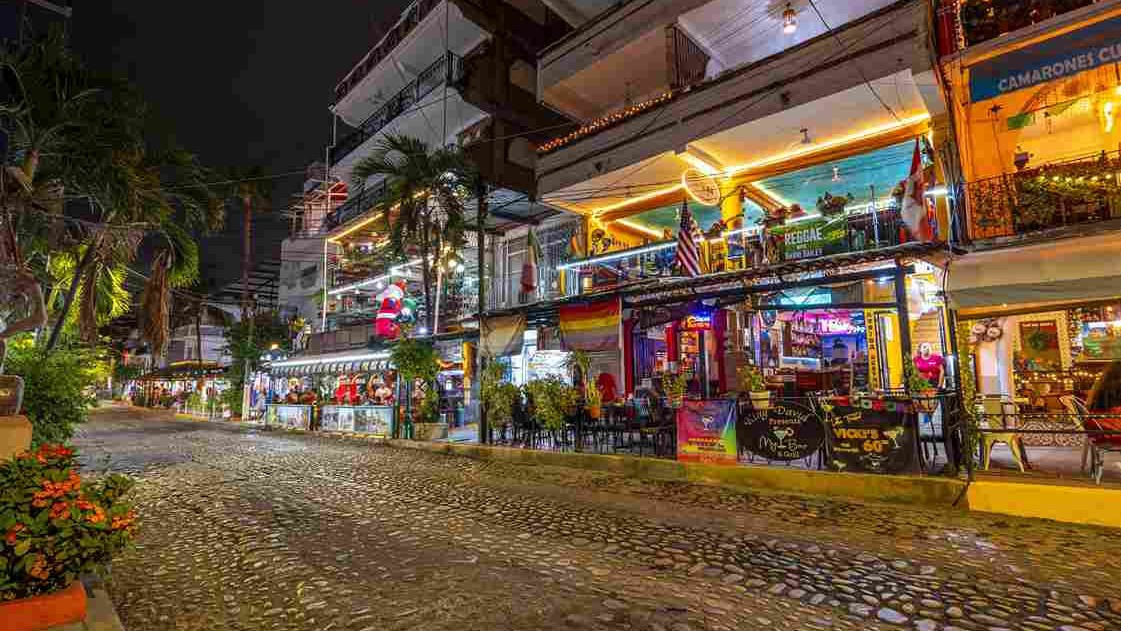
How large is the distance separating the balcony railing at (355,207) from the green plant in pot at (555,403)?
15.7m

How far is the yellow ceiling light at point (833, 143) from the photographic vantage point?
12247mm

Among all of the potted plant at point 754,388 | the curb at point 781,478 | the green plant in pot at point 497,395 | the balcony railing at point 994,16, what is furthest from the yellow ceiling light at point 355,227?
the balcony railing at point 994,16

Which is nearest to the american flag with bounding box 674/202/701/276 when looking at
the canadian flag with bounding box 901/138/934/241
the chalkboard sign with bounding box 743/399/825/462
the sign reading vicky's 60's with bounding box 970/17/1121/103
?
the chalkboard sign with bounding box 743/399/825/462

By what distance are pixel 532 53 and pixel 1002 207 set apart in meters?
18.1

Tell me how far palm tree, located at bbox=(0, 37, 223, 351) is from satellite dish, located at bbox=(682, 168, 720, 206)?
11.7 m

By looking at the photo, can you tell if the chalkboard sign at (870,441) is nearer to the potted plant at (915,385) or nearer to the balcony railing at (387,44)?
the potted plant at (915,385)

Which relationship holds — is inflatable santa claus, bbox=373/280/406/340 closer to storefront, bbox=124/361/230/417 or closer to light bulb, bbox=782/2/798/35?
light bulb, bbox=782/2/798/35

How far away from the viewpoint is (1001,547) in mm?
5766

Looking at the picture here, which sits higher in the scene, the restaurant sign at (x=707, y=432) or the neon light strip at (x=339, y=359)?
the neon light strip at (x=339, y=359)

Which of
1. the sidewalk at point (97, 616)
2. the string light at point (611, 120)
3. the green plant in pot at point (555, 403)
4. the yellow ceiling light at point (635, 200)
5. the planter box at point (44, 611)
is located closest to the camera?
the planter box at point (44, 611)

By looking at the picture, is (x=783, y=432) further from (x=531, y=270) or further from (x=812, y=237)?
(x=531, y=270)

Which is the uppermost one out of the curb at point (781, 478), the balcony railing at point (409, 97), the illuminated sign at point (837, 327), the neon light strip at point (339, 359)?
the balcony railing at point (409, 97)

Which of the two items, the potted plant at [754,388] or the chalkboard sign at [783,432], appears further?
the potted plant at [754,388]

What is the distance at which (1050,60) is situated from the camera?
9781 mm
